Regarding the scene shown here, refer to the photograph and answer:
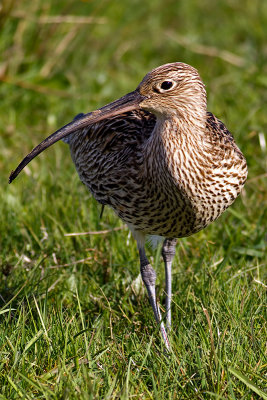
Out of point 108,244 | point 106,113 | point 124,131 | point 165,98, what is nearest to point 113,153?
point 124,131

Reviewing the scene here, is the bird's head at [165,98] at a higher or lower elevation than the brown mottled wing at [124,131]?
higher

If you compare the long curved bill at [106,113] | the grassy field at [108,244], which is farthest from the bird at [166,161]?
the grassy field at [108,244]

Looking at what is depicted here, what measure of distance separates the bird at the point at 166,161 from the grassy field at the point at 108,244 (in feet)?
0.87

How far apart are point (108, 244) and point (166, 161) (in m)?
1.17

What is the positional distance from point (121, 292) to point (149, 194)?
2.66 ft

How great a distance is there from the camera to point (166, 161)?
3.67 meters

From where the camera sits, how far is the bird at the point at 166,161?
367 centimetres

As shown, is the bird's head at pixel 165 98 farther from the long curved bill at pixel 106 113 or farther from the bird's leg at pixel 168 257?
the bird's leg at pixel 168 257

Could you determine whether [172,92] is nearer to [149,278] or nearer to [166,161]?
[166,161]

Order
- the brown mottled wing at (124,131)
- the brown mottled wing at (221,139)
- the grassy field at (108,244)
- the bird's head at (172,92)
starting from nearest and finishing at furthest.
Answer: the grassy field at (108,244), the bird's head at (172,92), the brown mottled wing at (221,139), the brown mottled wing at (124,131)

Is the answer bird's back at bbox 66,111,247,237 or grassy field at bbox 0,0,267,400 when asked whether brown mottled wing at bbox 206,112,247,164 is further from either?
grassy field at bbox 0,0,267,400

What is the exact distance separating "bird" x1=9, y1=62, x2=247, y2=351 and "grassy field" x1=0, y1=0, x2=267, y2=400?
0.26 metres

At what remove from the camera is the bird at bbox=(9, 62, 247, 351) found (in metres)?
3.67

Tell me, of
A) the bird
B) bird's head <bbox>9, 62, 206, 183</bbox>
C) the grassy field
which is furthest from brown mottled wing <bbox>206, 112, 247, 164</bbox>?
the grassy field
